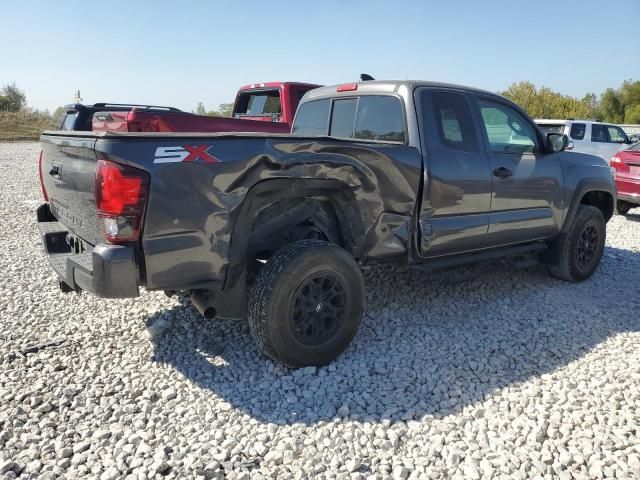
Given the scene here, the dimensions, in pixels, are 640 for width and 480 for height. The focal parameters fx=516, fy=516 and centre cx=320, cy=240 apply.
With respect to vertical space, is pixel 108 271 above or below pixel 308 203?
below

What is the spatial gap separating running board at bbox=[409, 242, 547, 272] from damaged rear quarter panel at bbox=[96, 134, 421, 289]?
76 cm

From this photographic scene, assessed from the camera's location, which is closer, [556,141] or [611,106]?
[556,141]

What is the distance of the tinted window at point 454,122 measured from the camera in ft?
13.7

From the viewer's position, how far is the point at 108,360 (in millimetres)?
3607

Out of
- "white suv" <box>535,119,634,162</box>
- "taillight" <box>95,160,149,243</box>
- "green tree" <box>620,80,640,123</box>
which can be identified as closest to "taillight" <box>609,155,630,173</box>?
"white suv" <box>535,119,634,162</box>

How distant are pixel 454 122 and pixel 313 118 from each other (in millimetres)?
1433

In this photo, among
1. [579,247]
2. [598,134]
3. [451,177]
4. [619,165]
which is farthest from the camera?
[598,134]

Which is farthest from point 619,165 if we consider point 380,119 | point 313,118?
point 380,119

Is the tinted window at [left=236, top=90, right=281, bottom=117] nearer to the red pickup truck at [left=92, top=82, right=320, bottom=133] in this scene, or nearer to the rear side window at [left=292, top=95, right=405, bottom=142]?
the red pickup truck at [left=92, top=82, right=320, bottom=133]

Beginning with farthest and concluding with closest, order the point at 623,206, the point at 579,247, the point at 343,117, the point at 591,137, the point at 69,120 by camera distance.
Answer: the point at 591,137 < the point at 623,206 < the point at 69,120 < the point at 579,247 < the point at 343,117

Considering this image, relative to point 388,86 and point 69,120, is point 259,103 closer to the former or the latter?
point 69,120

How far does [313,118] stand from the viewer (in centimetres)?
507

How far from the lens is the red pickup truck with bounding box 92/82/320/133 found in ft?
21.1

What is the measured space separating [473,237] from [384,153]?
1.30 m
